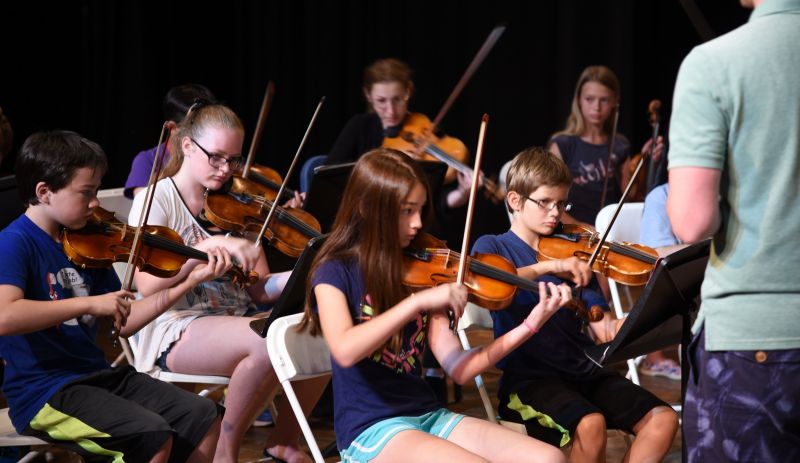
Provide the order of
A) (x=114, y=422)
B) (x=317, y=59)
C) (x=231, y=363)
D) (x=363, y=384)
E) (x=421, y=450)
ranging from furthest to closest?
(x=317, y=59) → (x=231, y=363) → (x=114, y=422) → (x=363, y=384) → (x=421, y=450)

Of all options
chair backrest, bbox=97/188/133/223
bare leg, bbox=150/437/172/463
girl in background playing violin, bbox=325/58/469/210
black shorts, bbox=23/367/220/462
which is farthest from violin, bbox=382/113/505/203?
bare leg, bbox=150/437/172/463

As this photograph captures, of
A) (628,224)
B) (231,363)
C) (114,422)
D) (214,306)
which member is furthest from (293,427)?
(628,224)

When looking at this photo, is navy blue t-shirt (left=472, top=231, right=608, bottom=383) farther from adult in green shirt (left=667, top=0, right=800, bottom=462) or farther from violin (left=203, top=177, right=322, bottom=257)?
adult in green shirt (left=667, top=0, right=800, bottom=462)

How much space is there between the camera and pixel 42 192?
2141 millimetres

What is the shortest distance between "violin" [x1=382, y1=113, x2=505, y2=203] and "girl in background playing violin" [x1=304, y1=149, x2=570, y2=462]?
1.68 m

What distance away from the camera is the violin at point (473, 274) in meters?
2.07

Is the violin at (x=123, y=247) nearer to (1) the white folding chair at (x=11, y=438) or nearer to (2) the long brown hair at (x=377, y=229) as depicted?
(1) the white folding chair at (x=11, y=438)

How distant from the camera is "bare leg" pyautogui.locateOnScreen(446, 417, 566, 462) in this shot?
1.81m

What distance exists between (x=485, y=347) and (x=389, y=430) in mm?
283

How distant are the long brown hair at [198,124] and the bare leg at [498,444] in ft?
3.76

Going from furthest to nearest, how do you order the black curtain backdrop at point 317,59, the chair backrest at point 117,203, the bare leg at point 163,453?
1. the black curtain backdrop at point 317,59
2. the chair backrest at point 117,203
3. the bare leg at point 163,453

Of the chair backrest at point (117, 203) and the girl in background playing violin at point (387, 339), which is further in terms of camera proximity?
the chair backrest at point (117, 203)

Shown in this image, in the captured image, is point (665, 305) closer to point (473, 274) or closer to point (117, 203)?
point (473, 274)

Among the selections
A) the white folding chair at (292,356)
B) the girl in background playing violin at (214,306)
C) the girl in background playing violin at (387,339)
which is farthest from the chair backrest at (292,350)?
the girl in background playing violin at (214,306)
